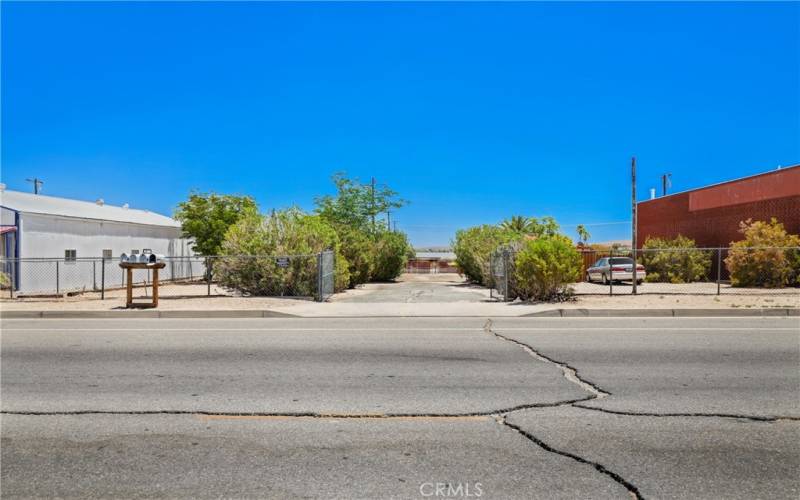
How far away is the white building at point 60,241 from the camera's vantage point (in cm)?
2248

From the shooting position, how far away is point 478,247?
98.5 feet

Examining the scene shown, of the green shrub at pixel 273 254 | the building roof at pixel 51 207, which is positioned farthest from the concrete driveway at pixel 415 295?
the building roof at pixel 51 207

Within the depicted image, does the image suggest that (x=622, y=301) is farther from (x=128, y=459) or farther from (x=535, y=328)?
(x=128, y=459)

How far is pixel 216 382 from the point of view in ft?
22.7

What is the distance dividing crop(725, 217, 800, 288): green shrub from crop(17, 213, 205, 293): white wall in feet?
75.8

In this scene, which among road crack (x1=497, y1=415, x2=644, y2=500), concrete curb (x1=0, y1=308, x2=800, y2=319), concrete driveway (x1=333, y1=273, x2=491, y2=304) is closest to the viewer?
road crack (x1=497, y1=415, x2=644, y2=500)

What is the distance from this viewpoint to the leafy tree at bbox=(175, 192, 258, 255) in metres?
34.1

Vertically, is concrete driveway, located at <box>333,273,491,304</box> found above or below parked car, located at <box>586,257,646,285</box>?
below

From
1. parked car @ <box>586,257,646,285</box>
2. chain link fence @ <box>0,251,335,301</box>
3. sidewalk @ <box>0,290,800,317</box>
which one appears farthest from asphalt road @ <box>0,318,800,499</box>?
parked car @ <box>586,257,646,285</box>

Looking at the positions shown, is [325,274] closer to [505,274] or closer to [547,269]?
[505,274]

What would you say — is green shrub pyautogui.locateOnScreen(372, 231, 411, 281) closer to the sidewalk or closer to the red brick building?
the red brick building

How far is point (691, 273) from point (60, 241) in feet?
94.3

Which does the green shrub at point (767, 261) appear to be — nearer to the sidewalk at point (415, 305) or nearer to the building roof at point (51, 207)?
the sidewalk at point (415, 305)

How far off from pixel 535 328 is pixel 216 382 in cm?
703
